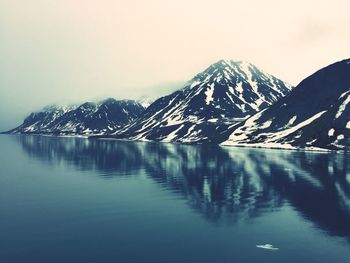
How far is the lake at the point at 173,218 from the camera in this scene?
156ft

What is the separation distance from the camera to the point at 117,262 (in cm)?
4350

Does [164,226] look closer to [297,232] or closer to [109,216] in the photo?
[109,216]

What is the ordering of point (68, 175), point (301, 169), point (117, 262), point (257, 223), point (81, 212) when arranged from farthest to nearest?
point (301, 169) < point (68, 175) < point (81, 212) < point (257, 223) < point (117, 262)

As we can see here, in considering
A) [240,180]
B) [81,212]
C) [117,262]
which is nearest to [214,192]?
[240,180]

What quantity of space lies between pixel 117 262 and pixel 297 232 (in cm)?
2945

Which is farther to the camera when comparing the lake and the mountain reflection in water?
the mountain reflection in water

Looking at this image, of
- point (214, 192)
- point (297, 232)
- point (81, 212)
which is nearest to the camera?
point (297, 232)

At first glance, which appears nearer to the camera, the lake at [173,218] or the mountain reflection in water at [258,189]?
the lake at [173,218]

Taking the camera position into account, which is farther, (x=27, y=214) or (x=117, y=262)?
(x=27, y=214)

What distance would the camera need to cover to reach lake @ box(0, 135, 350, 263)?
47438 millimetres

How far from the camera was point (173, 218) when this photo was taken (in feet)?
218

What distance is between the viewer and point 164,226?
61031 millimetres

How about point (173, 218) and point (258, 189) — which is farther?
point (258, 189)

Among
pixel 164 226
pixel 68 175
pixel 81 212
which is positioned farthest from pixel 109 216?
pixel 68 175
